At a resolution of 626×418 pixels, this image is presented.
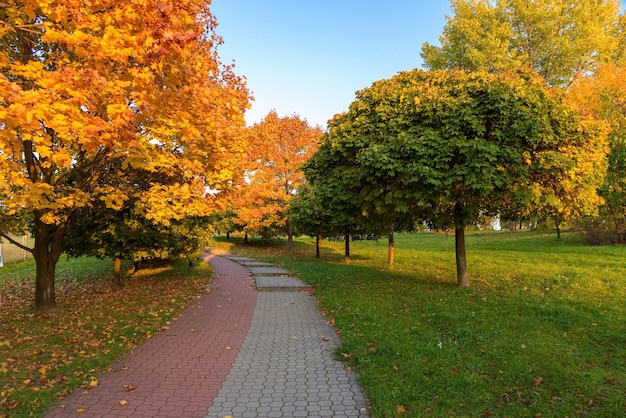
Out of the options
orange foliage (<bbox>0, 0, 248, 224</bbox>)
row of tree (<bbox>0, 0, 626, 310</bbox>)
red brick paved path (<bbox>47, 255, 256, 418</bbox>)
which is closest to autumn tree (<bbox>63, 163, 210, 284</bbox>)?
row of tree (<bbox>0, 0, 626, 310</bbox>)

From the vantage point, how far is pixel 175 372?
5262mm

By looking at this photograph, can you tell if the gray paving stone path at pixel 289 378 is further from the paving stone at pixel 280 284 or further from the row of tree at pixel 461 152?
the paving stone at pixel 280 284

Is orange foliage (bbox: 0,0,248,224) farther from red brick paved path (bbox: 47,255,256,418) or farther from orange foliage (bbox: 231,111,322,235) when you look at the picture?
orange foliage (bbox: 231,111,322,235)

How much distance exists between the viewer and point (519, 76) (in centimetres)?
878

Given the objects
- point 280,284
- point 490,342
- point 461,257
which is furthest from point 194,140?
point 461,257

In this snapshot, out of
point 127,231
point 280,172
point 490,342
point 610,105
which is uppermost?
point 610,105

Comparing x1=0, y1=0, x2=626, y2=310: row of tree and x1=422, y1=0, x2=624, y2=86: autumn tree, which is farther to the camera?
x1=422, y1=0, x2=624, y2=86: autumn tree

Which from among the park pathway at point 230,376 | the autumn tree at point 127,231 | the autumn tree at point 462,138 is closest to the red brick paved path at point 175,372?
the park pathway at point 230,376

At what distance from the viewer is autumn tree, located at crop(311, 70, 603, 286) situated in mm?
7609

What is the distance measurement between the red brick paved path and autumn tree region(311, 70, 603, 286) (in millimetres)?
4412

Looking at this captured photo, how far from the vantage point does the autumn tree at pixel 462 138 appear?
300 inches

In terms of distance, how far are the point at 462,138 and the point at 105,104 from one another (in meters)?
6.40

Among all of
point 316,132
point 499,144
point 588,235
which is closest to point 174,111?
point 499,144

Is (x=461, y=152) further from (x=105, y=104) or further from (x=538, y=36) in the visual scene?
(x=538, y=36)
